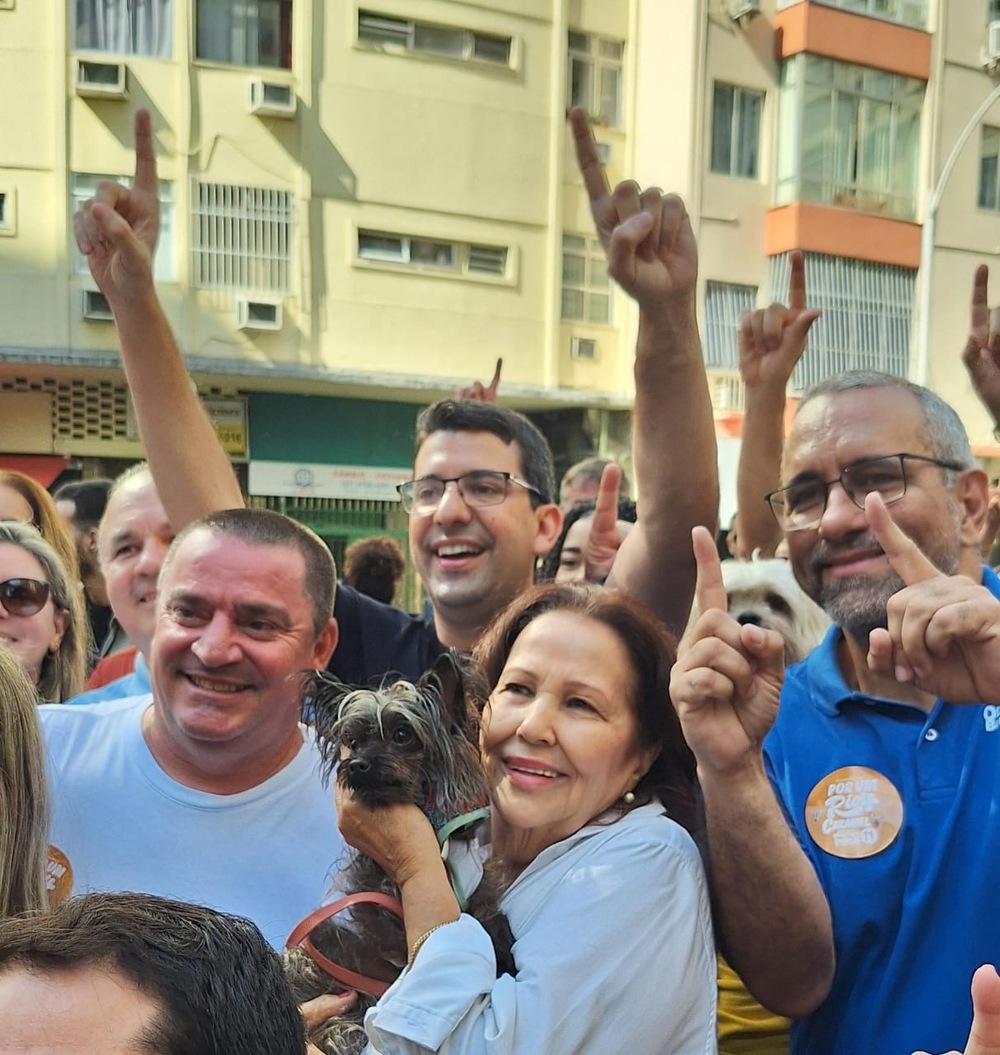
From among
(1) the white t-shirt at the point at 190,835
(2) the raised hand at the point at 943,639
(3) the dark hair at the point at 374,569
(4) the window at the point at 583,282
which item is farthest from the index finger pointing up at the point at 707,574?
(4) the window at the point at 583,282

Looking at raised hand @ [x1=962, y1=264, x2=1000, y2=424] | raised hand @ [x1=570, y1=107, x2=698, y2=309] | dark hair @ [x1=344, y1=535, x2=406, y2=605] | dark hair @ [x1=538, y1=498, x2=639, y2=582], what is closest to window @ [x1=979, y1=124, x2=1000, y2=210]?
dark hair @ [x1=344, y1=535, x2=406, y2=605]

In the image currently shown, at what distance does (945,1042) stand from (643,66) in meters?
17.7

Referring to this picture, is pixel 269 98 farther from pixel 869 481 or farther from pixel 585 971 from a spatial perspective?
pixel 585 971

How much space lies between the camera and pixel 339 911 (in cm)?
199

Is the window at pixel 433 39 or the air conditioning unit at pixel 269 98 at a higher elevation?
the window at pixel 433 39

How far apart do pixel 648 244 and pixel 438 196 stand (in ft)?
47.0

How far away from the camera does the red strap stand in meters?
1.95

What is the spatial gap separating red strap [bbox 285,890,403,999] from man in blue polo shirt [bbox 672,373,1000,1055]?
1.88 ft

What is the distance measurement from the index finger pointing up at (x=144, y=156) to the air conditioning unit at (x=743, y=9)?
16.1 metres

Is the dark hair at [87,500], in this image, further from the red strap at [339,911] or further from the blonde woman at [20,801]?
the red strap at [339,911]

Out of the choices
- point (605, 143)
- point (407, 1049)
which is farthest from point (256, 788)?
point (605, 143)

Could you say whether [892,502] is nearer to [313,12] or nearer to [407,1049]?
[407,1049]

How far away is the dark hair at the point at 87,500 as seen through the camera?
5.73 m

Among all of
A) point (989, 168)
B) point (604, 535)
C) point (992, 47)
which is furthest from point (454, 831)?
point (992, 47)
